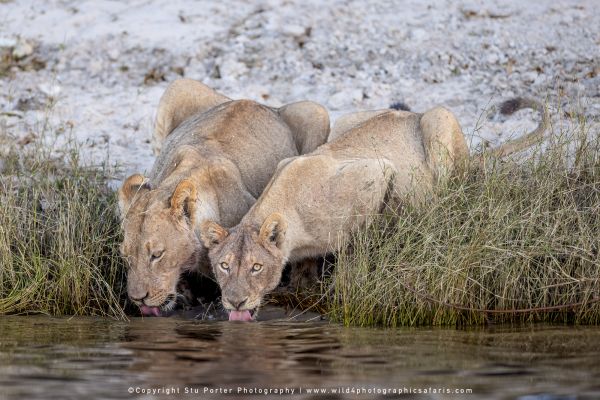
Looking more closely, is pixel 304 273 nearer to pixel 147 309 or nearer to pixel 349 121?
pixel 147 309

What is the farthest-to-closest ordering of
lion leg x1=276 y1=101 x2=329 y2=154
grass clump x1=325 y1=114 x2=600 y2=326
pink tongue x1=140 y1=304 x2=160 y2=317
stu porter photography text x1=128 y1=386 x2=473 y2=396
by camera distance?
lion leg x1=276 y1=101 x2=329 y2=154 → pink tongue x1=140 y1=304 x2=160 y2=317 → grass clump x1=325 y1=114 x2=600 y2=326 → stu porter photography text x1=128 y1=386 x2=473 y2=396

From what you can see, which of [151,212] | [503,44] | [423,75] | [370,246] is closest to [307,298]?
[370,246]

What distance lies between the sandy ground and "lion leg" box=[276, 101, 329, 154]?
37.0 inches

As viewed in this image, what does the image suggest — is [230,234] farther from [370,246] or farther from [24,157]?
[24,157]

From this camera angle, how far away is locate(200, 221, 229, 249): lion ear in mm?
9078

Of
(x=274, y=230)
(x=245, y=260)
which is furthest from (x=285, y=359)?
(x=274, y=230)

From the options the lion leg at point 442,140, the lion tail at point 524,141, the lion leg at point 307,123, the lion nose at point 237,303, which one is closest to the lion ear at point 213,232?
the lion nose at point 237,303

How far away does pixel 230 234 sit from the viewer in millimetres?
9117

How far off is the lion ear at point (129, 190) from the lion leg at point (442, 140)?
2.46 m

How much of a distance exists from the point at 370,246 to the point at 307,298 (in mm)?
652

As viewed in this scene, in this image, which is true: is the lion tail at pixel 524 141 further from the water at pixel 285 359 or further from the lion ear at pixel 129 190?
the lion ear at pixel 129 190

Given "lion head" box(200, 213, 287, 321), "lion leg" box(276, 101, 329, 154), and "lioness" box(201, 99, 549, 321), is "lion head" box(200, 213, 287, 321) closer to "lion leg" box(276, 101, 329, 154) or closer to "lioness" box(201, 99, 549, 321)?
"lioness" box(201, 99, 549, 321)

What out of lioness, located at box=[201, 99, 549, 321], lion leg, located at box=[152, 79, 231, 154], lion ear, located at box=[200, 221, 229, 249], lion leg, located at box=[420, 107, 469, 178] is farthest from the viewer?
lion leg, located at box=[152, 79, 231, 154]

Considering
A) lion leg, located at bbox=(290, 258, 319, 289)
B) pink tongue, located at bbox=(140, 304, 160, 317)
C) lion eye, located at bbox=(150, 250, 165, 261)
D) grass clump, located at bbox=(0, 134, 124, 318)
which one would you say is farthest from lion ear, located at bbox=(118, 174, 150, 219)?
lion leg, located at bbox=(290, 258, 319, 289)
